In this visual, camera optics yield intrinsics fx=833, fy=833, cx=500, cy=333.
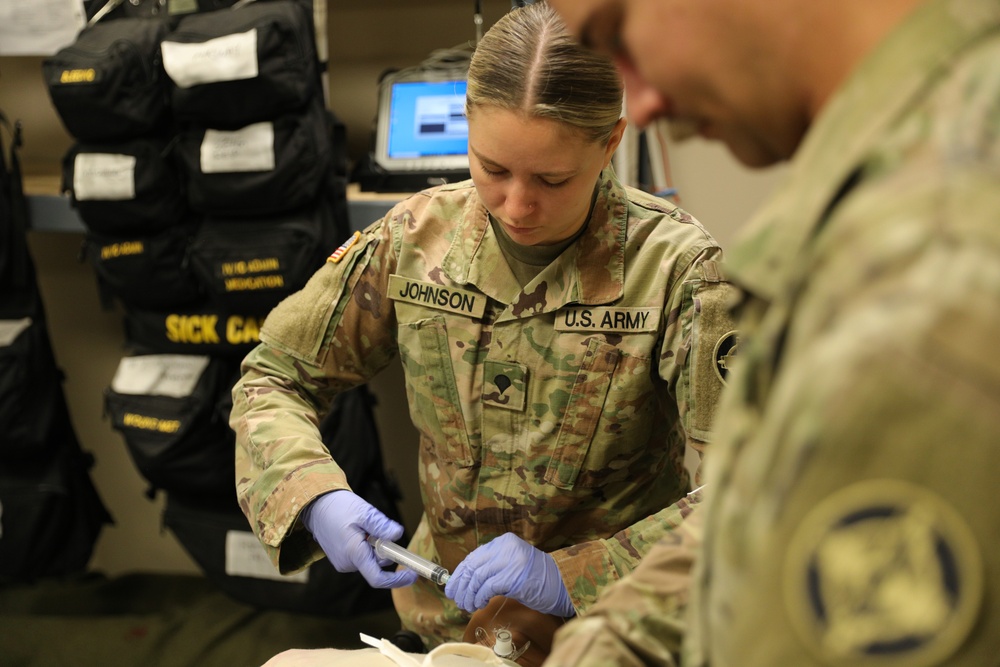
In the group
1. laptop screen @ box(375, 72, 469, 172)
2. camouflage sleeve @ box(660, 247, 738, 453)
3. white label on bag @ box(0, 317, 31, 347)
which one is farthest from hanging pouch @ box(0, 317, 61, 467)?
camouflage sleeve @ box(660, 247, 738, 453)

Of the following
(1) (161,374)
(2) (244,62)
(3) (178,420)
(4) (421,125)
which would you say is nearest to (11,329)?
(1) (161,374)

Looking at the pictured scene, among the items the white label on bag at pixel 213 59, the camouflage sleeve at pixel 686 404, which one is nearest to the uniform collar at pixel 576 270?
the camouflage sleeve at pixel 686 404

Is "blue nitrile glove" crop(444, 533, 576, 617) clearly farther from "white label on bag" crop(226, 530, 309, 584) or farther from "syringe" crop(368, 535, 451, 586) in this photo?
"white label on bag" crop(226, 530, 309, 584)

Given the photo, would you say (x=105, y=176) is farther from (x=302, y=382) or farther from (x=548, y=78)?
(x=548, y=78)

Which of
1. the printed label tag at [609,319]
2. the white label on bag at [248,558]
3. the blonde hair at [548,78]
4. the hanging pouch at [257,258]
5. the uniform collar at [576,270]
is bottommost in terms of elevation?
the white label on bag at [248,558]

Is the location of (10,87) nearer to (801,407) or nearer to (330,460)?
(330,460)

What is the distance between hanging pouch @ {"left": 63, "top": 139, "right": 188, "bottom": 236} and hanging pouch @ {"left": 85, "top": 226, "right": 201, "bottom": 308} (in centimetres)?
4

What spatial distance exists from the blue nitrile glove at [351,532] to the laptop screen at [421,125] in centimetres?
86

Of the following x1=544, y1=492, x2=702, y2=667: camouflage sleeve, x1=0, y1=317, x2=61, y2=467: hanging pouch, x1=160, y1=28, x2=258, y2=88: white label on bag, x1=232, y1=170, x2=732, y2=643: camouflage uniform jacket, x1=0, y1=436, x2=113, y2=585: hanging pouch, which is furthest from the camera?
x1=0, y1=436, x2=113, y2=585: hanging pouch

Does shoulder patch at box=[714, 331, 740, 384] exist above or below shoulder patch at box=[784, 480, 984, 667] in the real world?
below

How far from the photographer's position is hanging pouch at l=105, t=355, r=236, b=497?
1.87 metres

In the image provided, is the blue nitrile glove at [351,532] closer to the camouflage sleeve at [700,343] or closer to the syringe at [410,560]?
the syringe at [410,560]

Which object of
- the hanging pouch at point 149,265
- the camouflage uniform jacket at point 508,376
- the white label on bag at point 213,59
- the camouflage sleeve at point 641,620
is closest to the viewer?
the camouflage sleeve at point 641,620

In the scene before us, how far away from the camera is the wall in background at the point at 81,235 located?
6.23 feet
